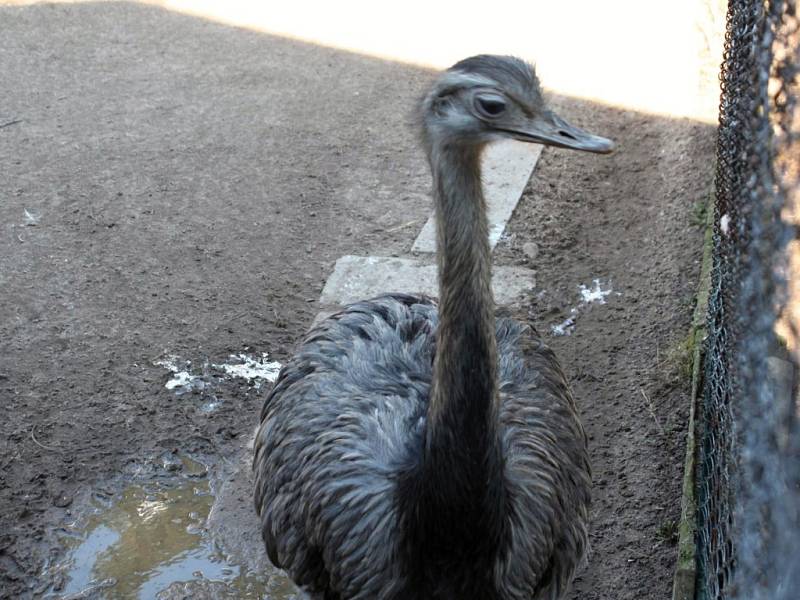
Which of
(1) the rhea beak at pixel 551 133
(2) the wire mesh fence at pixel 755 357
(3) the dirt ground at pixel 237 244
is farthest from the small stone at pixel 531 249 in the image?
(1) the rhea beak at pixel 551 133

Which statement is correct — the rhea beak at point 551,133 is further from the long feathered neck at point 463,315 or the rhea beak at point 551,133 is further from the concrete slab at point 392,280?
the concrete slab at point 392,280

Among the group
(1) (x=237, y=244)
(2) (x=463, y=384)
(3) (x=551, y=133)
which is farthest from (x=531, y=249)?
(2) (x=463, y=384)

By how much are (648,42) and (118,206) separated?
411 centimetres

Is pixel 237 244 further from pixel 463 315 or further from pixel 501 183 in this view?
pixel 463 315

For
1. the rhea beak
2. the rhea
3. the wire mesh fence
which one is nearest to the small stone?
the wire mesh fence

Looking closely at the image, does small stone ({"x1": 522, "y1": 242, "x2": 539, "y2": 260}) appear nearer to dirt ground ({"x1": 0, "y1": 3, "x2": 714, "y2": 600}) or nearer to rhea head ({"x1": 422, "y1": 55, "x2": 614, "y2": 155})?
dirt ground ({"x1": 0, "y1": 3, "x2": 714, "y2": 600})

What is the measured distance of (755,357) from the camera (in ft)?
6.35

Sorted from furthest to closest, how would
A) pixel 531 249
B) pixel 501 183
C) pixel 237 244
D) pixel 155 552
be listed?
pixel 501 183 → pixel 237 244 → pixel 531 249 → pixel 155 552

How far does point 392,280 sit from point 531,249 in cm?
80

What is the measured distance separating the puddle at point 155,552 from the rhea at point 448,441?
52cm

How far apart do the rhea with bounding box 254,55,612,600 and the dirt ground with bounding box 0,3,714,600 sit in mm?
851

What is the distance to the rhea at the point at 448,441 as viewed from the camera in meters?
2.81

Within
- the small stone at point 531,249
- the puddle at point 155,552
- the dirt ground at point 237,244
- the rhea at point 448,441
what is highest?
the rhea at point 448,441

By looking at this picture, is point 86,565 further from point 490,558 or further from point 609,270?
point 609,270
